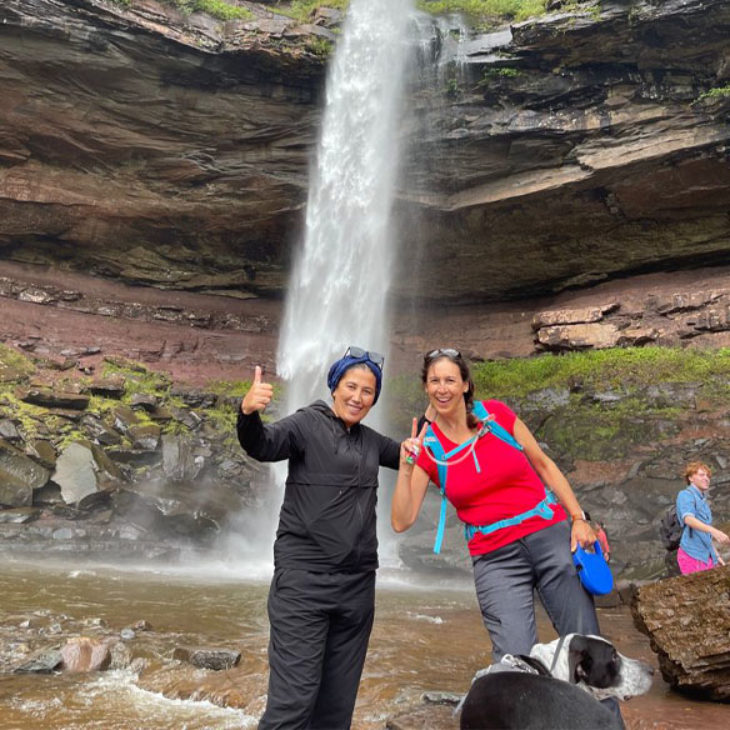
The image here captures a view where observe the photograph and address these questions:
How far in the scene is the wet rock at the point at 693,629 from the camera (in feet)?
11.8

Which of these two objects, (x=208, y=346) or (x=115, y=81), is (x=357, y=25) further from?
(x=208, y=346)

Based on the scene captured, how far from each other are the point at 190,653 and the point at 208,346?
17818 millimetres

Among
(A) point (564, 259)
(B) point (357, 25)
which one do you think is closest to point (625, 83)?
(A) point (564, 259)

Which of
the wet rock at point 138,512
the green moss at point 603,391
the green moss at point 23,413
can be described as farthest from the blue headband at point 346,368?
the green moss at point 23,413

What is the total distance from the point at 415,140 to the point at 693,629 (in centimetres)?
1602

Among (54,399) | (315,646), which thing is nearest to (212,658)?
(315,646)

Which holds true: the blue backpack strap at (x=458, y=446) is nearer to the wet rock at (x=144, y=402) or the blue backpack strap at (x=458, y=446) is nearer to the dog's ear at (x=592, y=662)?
the dog's ear at (x=592, y=662)

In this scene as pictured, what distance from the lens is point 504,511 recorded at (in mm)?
2645

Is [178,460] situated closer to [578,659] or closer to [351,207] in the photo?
[351,207]

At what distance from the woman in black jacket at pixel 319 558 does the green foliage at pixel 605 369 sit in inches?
603

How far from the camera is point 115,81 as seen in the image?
1588 cm

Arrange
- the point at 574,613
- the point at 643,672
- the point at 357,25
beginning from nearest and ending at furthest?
the point at 643,672
the point at 574,613
the point at 357,25

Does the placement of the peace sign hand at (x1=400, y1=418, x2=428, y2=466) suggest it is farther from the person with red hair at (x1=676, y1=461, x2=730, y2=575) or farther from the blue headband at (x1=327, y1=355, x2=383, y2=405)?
the person with red hair at (x1=676, y1=461, x2=730, y2=575)

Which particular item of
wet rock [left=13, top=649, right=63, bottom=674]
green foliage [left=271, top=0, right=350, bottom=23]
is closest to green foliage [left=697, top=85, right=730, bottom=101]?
green foliage [left=271, top=0, right=350, bottom=23]
